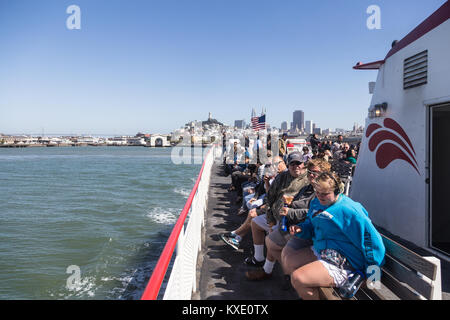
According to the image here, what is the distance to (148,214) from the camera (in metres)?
17.5

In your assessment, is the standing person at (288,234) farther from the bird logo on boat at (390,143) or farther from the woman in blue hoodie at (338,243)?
the bird logo on boat at (390,143)

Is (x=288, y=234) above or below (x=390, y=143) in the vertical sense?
below

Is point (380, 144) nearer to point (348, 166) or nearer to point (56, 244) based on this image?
point (348, 166)

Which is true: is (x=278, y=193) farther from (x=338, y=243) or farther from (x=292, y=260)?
(x=338, y=243)

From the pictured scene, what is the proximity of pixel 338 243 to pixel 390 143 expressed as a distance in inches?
151

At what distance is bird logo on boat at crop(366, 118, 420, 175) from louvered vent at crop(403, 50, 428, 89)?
2.52 feet

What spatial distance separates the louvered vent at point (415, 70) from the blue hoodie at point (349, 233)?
3386mm

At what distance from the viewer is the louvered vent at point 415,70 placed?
16.1 ft

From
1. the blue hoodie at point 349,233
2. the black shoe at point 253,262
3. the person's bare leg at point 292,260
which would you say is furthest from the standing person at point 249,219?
the blue hoodie at point 349,233

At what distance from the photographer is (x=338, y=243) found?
9.20 feet

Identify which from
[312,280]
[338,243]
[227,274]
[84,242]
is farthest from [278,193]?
[84,242]

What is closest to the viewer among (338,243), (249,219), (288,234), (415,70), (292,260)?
(338,243)

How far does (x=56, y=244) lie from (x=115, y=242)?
8.81 ft
